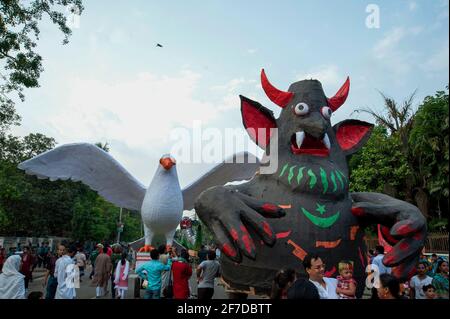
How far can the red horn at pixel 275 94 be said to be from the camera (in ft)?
17.1

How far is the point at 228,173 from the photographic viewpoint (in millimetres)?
10828

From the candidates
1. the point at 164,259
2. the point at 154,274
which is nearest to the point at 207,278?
the point at 164,259

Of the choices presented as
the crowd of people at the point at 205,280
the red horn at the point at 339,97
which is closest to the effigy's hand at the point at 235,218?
the crowd of people at the point at 205,280

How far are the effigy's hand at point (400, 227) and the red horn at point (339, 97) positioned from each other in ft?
4.45

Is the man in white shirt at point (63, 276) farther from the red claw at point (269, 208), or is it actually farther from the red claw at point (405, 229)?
the red claw at point (405, 229)

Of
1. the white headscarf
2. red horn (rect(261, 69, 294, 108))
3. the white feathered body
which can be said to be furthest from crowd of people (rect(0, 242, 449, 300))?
red horn (rect(261, 69, 294, 108))

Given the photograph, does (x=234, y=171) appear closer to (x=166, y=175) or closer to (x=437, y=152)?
(x=166, y=175)

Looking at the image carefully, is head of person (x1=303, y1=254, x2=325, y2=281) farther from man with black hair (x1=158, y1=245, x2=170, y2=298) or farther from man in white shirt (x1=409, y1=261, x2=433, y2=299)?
man with black hair (x1=158, y1=245, x2=170, y2=298)

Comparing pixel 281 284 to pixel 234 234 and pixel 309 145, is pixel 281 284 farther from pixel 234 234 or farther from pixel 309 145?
pixel 309 145

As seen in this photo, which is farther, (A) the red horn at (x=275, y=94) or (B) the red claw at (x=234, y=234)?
Result: (A) the red horn at (x=275, y=94)

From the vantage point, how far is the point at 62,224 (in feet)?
89.3

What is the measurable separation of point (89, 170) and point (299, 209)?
23.0 ft
